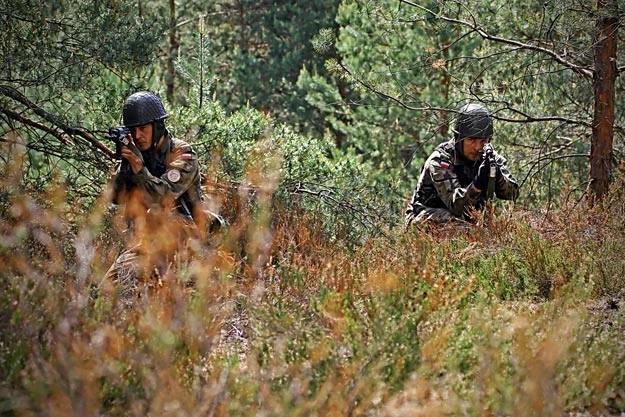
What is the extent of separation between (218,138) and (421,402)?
5352mm

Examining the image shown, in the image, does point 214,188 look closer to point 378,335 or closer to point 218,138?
point 218,138

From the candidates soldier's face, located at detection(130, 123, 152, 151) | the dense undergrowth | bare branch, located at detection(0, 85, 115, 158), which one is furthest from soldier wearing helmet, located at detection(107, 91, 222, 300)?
the dense undergrowth

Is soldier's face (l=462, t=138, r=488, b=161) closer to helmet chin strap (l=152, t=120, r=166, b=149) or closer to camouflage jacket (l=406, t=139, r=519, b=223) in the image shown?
camouflage jacket (l=406, t=139, r=519, b=223)

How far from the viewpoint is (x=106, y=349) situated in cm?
384

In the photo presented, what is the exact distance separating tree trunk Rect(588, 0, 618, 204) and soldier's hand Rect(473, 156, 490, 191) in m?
0.93

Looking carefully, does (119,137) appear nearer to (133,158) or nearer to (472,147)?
(133,158)

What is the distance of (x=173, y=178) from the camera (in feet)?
21.7

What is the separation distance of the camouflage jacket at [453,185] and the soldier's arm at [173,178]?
256 centimetres

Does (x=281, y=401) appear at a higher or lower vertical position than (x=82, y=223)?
higher

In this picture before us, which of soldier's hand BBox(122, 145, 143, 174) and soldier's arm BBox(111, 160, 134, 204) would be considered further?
soldier's arm BBox(111, 160, 134, 204)

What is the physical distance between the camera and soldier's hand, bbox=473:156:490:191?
828 centimetres

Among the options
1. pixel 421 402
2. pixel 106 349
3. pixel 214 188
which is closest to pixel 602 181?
pixel 214 188

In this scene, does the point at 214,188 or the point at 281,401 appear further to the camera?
the point at 214,188

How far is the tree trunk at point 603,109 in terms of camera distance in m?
8.30
